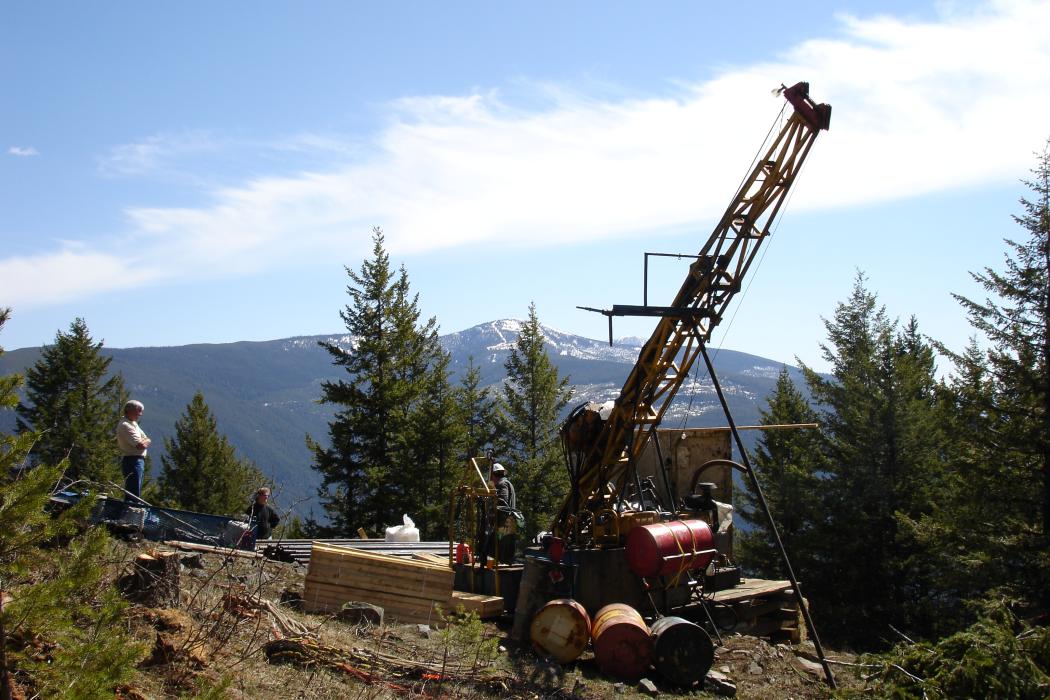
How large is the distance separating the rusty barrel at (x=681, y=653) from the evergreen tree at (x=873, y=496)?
52.5 feet

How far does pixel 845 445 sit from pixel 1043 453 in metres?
8.57

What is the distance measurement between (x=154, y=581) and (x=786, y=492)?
22.3 meters

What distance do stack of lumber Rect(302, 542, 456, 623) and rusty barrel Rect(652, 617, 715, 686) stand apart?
2835 mm

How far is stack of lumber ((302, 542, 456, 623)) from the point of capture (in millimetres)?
11609

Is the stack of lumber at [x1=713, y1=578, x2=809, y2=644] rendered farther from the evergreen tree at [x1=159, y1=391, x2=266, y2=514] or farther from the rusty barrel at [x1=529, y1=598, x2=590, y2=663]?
the evergreen tree at [x1=159, y1=391, x2=266, y2=514]

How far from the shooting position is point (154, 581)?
8.68m

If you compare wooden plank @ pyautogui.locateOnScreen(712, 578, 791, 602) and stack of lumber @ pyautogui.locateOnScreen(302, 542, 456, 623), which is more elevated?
stack of lumber @ pyautogui.locateOnScreen(302, 542, 456, 623)

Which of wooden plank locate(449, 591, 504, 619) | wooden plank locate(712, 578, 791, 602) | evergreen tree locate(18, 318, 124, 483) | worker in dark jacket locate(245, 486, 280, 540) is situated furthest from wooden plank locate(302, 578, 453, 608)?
evergreen tree locate(18, 318, 124, 483)

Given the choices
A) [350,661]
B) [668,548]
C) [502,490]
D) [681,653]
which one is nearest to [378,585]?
[502,490]

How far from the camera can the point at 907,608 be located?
23.8 meters

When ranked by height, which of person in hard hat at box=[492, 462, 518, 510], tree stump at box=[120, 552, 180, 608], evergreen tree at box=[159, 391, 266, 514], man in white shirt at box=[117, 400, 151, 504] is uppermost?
man in white shirt at box=[117, 400, 151, 504]

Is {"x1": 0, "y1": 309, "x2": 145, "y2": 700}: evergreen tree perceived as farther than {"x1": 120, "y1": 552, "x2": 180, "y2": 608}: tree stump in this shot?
No

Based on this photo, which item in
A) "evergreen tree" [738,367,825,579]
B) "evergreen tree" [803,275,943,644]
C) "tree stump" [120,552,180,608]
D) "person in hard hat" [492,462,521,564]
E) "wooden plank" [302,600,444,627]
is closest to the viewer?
"tree stump" [120,552,180,608]

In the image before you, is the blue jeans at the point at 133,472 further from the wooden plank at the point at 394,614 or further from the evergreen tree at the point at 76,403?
the evergreen tree at the point at 76,403
